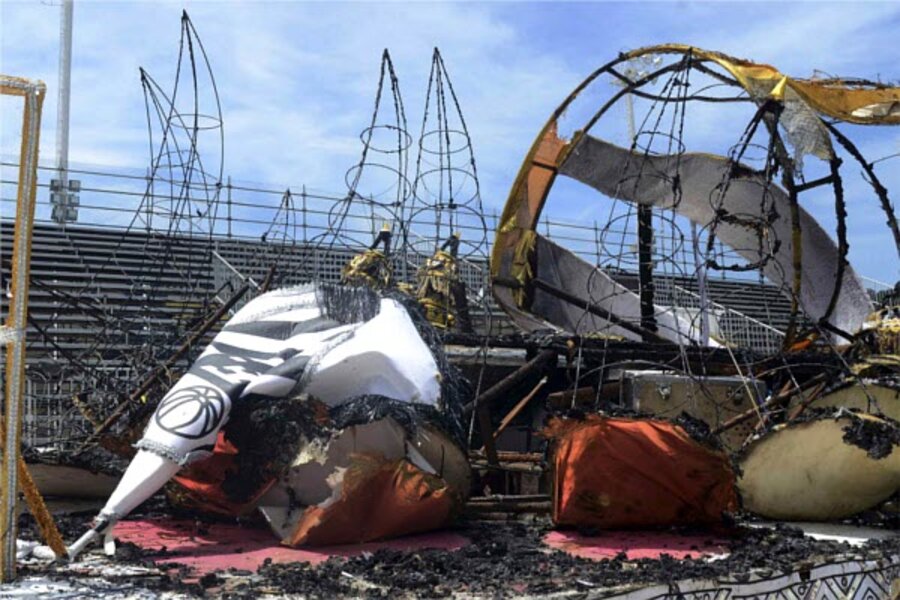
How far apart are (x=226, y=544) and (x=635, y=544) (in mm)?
2251

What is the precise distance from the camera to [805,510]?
654 cm

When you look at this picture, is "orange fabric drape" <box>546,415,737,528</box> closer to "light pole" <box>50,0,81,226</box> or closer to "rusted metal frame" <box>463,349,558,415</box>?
"rusted metal frame" <box>463,349,558,415</box>

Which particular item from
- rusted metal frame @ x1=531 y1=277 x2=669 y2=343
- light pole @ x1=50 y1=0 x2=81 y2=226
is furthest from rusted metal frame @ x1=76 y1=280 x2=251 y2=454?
light pole @ x1=50 y1=0 x2=81 y2=226

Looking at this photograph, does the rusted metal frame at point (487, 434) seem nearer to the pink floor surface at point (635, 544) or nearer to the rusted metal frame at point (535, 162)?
the pink floor surface at point (635, 544)

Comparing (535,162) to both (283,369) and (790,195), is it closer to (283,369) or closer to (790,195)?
(790,195)

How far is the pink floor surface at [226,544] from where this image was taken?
16.4ft

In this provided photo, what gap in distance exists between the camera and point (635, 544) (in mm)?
5605

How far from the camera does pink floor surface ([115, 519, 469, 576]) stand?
5.00 m

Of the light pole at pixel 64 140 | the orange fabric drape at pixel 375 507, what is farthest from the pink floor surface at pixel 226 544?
the light pole at pixel 64 140

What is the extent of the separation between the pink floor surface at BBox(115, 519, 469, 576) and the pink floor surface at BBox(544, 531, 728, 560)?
1.97 ft

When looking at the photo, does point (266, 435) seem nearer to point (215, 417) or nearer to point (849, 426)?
point (215, 417)

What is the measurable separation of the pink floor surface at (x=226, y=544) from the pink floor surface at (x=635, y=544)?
0.60 meters

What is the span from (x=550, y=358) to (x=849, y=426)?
92.8 inches

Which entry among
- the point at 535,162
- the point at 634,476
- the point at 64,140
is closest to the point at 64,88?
the point at 64,140
